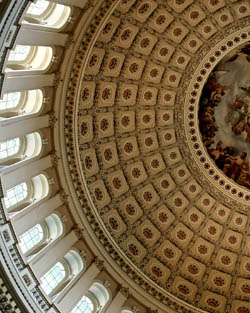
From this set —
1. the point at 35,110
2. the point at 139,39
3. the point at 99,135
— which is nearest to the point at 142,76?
the point at 139,39

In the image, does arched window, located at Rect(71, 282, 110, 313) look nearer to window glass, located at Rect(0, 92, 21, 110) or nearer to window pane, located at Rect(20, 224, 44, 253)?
window pane, located at Rect(20, 224, 44, 253)

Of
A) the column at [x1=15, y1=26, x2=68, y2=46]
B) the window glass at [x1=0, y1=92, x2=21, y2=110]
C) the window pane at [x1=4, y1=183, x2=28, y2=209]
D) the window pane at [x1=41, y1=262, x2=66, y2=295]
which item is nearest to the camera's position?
the column at [x1=15, y1=26, x2=68, y2=46]

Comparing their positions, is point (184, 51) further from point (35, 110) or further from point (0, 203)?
point (0, 203)

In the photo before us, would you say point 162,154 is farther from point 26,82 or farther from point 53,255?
point 26,82

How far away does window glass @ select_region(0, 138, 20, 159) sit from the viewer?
62.5 feet

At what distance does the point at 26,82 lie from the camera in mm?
18516

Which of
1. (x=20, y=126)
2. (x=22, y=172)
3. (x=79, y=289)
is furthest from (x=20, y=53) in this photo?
(x=79, y=289)

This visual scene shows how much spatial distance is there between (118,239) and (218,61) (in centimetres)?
1237

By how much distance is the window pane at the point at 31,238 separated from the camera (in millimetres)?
19453

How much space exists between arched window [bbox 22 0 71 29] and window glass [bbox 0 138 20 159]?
205 inches

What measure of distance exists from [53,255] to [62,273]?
137 cm

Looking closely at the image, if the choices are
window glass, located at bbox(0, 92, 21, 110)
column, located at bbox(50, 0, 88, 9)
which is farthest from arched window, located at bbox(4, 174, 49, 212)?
column, located at bbox(50, 0, 88, 9)

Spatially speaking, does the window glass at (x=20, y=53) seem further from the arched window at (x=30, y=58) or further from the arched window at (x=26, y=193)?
the arched window at (x=26, y=193)

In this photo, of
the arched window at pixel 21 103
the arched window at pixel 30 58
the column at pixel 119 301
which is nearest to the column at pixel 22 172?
the arched window at pixel 21 103
